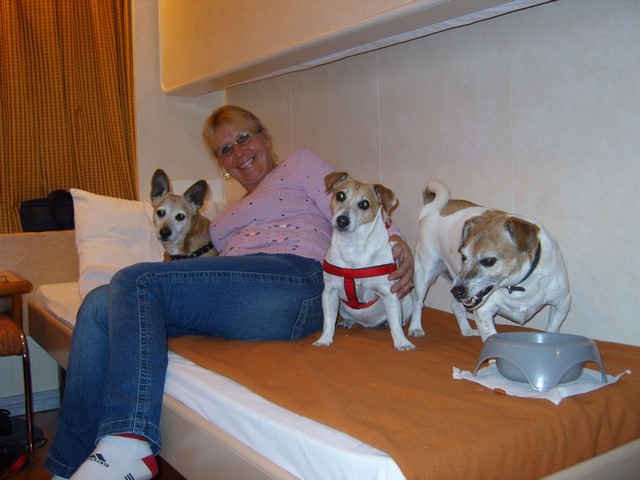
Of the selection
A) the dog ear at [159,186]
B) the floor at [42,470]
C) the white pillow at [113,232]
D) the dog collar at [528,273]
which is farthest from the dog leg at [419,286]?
the white pillow at [113,232]

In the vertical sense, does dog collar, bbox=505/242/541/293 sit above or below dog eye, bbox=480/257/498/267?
below

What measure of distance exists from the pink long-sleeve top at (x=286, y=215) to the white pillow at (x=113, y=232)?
0.80 meters

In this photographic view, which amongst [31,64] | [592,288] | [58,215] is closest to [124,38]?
[31,64]

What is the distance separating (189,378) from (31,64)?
2.66m

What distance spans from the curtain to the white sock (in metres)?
2.38

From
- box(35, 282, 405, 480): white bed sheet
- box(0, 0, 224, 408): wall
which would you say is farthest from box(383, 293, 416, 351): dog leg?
box(0, 0, 224, 408): wall

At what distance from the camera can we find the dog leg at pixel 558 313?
1854mm

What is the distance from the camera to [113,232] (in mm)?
3125

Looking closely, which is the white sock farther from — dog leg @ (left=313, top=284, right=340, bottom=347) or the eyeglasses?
the eyeglasses

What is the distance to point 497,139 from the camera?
222 centimetres

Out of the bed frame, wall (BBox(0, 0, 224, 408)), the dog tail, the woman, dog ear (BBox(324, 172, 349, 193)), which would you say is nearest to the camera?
the bed frame

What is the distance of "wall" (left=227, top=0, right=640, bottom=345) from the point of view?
1869 millimetres

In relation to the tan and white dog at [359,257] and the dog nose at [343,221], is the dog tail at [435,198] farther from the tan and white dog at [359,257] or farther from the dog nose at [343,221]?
the dog nose at [343,221]

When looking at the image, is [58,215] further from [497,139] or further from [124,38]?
[497,139]
